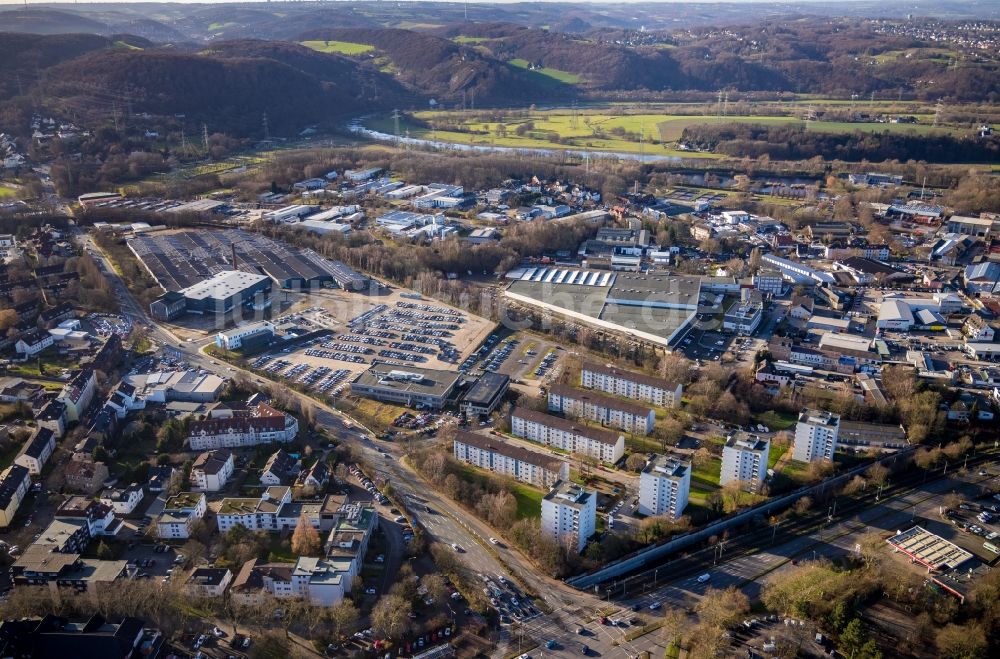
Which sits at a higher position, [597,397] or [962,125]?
[962,125]

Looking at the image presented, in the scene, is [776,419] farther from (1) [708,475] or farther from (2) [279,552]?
(2) [279,552]

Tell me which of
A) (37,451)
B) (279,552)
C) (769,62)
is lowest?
(279,552)

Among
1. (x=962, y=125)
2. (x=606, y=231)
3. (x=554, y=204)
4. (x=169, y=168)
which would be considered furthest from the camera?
(x=962, y=125)

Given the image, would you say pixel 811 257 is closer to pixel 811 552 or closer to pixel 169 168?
pixel 811 552

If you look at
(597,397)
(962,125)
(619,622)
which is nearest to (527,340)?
(597,397)

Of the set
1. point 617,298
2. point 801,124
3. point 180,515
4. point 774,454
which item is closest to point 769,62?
point 801,124

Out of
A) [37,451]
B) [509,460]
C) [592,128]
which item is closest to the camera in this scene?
[37,451]
